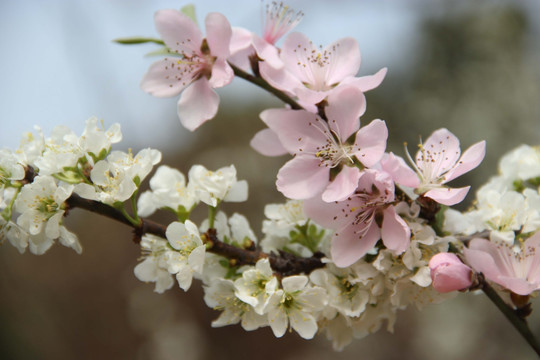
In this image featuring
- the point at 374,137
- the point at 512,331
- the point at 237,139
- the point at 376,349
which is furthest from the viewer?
the point at 237,139

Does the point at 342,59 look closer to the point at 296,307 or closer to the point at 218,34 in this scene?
the point at 218,34

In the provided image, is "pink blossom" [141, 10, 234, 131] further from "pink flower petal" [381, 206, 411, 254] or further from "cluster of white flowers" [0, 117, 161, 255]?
"pink flower petal" [381, 206, 411, 254]

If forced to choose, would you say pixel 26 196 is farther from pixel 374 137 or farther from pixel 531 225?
pixel 531 225

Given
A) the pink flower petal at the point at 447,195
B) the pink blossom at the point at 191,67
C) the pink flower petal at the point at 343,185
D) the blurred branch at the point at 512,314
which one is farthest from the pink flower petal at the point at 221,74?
the blurred branch at the point at 512,314

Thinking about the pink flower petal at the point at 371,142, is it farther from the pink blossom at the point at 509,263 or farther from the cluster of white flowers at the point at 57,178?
the cluster of white flowers at the point at 57,178

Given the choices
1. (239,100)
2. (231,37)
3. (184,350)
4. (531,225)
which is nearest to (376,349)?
(184,350)

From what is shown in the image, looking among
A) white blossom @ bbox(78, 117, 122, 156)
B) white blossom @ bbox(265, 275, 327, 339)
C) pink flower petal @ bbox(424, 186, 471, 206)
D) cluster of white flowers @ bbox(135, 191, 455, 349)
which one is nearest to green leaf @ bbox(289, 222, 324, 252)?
cluster of white flowers @ bbox(135, 191, 455, 349)
